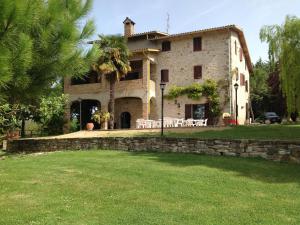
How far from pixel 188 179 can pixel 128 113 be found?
23.6 meters

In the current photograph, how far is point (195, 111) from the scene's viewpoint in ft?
99.1

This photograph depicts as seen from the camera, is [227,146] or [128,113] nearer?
[227,146]

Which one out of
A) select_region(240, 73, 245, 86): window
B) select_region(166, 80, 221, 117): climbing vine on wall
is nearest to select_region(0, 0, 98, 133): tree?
select_region(166, 80, 221, 117): climbing vine on wall

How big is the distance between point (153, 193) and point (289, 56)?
12.8 m

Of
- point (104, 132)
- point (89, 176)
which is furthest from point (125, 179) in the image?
point (104, 132)

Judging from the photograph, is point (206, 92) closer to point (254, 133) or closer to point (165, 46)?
point (165, 46)

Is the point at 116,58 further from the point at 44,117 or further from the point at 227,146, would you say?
the point at 227,146

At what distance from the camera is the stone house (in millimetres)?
29422

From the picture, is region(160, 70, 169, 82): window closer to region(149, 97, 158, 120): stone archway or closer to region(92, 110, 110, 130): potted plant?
region(149, 97, 158, 120): stone archway

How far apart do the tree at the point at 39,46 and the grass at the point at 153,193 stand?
8.21 feet

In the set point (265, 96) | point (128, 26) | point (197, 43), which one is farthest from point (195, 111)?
point (265, 96)

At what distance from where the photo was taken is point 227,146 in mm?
15617

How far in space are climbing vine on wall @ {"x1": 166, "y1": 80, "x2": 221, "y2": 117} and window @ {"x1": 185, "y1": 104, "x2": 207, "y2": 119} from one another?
814 millimetres

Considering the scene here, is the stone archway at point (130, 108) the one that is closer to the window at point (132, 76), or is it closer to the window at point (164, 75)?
the window at point (132, 76)
